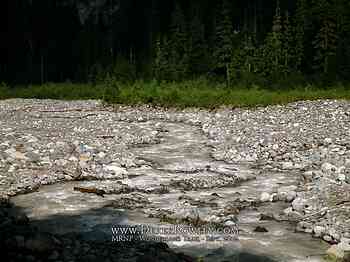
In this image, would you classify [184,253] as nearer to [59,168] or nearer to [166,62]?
[59,168]

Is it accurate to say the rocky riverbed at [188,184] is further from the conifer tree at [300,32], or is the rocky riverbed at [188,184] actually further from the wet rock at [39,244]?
the conifer tree at [300,32]

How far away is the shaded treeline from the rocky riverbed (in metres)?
23.2

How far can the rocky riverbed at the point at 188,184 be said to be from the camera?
7.88 metres

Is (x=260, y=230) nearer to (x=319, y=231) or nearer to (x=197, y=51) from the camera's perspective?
(x=319, y=231)

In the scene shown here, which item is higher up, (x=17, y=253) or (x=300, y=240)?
(x=17, y=253)

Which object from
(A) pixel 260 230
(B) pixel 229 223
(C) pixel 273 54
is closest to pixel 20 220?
(B) pixel 229 223

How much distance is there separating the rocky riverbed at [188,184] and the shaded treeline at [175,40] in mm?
23159

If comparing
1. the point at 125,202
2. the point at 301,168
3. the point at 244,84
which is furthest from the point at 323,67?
the point at 125,202

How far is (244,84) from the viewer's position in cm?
4025

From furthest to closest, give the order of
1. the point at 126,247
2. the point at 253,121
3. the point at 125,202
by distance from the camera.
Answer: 1. the point at 253,121
2. the point at 125,202
3. the point at 126,247

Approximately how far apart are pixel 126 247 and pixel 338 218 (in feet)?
12.3

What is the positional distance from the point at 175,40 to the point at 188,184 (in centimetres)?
4752

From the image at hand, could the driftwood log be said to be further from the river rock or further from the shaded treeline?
the shaded treeline

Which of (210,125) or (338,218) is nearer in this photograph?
(338,218)
